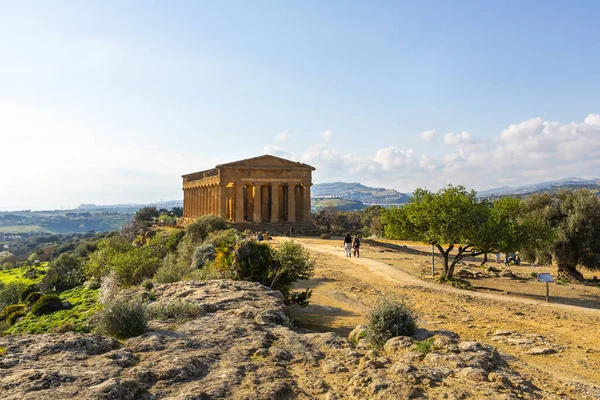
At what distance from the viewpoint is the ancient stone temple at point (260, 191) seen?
161 feet

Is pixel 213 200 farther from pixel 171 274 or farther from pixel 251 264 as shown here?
pixel 251 264

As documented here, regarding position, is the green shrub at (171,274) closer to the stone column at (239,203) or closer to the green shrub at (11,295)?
the stone column at (239,203)

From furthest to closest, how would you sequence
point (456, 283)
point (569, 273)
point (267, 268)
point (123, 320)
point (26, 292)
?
point (26, 292), point (569, 273), point (456, 283), point (267, 268), point (123, 320)

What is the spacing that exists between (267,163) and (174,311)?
40582mm

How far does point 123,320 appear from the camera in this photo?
8.65 metres

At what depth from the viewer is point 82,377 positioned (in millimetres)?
→ 6145

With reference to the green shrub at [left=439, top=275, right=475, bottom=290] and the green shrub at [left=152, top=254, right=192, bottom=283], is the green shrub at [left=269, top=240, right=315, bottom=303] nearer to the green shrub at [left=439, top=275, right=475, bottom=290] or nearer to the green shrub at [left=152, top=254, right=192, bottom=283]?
the green shrub at [left=152, top=254, right=192, bottom=283]

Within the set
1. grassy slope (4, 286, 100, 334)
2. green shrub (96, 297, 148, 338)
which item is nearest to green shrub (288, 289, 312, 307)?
green shrub (96, 297, 148, 338)

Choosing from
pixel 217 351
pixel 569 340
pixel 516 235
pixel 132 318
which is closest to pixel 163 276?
pixel 132 318

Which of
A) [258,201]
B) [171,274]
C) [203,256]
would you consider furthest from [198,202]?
[171,274]

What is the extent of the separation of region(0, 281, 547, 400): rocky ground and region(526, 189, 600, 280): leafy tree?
2555 centimetres

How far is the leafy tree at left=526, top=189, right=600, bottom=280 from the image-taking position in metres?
29.2

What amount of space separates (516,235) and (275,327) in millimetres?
17052

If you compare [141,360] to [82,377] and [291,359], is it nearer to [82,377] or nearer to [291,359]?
[82,377]
